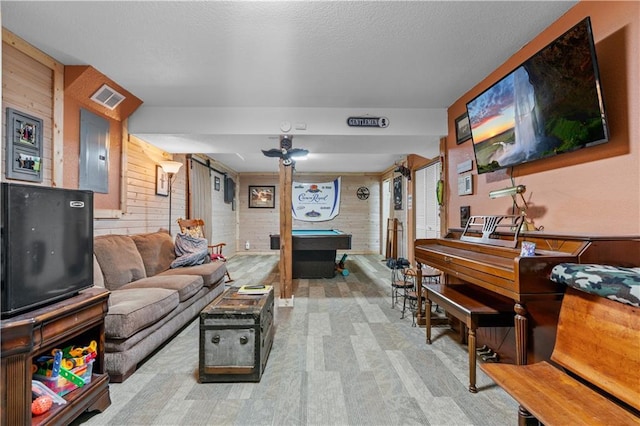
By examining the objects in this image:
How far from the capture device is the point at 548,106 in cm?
185

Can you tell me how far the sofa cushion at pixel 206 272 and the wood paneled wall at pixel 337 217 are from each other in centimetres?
432

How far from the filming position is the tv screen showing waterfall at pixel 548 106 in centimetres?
160

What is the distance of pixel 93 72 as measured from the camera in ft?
8.85

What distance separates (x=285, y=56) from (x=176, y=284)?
2.39 m

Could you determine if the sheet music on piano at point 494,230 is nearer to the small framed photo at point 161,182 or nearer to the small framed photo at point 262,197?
the small framed photo at point 161,182

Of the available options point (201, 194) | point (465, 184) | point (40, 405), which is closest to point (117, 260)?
point (40, 405)

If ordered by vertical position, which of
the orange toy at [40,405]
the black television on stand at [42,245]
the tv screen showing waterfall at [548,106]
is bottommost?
the orange toy at [40,405]

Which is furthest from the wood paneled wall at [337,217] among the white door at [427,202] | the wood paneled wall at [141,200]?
the wood paneled wall at [141,200]

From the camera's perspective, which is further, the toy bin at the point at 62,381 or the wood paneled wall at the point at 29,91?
the wood paneled wall at the point at 29,91

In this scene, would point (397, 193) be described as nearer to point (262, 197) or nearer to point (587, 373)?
point (262, 197)

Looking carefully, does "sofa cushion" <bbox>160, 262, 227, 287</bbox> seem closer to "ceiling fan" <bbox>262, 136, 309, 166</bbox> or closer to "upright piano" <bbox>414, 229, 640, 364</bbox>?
"ceiling fan" <bbox>262, 136, 309, 166</bbox>

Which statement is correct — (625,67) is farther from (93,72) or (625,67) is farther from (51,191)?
(93,72)

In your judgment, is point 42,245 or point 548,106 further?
point 548,106

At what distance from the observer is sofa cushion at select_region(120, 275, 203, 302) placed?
9.20 feet
